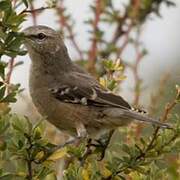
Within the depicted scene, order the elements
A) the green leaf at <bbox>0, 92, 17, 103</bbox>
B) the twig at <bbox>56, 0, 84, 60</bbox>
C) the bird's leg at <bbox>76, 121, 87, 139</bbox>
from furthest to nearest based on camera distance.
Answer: the twig at <bbox>56, 0, 84, 60</bbox> → the bird's leg at <bbox>76, 121, 87, 139</bbox> → the green leaf at <bbox>0, 92, 17, 103</bbox>

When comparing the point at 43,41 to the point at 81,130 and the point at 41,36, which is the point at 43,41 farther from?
the point at 81,130

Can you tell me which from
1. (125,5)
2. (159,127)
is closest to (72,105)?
(125,5)

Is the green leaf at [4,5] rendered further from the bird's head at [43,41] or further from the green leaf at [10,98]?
the bird's head at [43,41]

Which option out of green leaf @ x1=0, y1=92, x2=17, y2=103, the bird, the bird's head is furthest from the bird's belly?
green leaf @ x1=0, y1=92, x2=17, y2=103

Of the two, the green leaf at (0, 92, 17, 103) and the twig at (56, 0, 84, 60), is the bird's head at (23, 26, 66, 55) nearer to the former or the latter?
the twig at (56, 0, 84, 60)

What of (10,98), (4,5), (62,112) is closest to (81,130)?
(62,112)

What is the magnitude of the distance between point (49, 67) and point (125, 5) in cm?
78

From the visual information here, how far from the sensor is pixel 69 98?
4.02 m

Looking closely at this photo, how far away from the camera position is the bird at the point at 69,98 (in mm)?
3830

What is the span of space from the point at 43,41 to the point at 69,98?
1.56ft

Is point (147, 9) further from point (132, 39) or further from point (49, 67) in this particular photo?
point (49, 67)

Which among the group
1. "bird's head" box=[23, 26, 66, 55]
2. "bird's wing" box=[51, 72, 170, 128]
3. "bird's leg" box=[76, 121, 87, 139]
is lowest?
"bird's leg" box=[76, 121, 87, 139]

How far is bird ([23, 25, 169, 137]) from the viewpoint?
3.83m

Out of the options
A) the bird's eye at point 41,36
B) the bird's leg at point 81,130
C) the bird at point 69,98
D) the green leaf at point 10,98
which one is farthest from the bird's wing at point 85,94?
the green leaf at point 10,98
